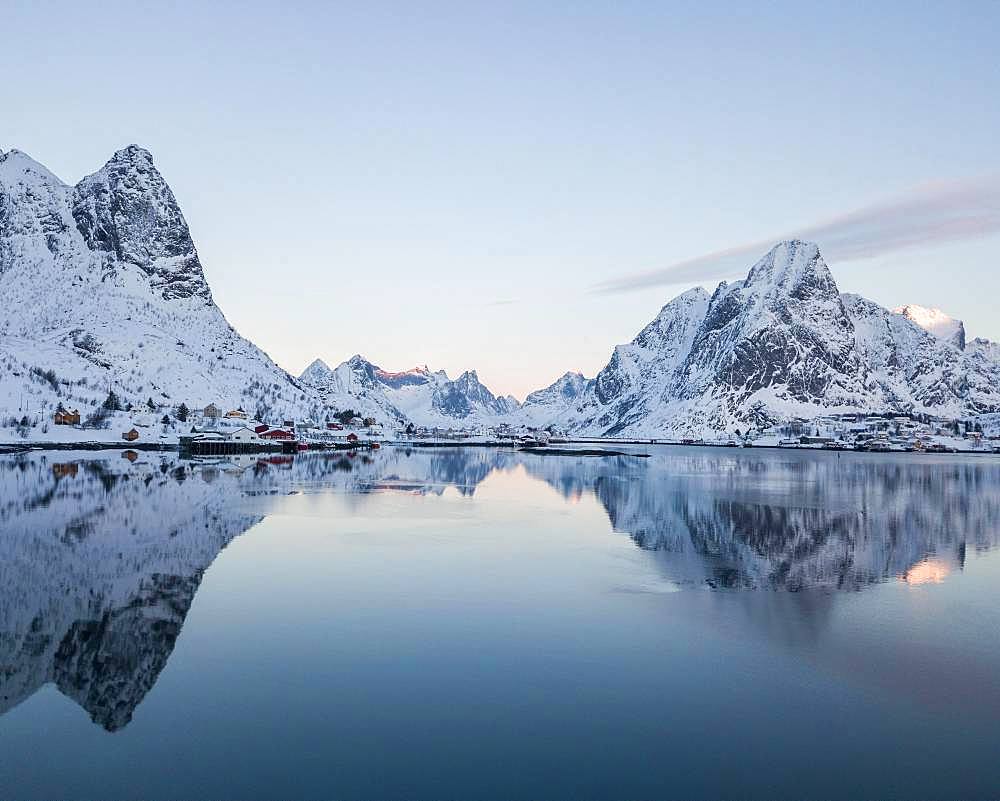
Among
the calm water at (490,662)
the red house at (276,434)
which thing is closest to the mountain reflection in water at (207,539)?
the calm water at (490,662)

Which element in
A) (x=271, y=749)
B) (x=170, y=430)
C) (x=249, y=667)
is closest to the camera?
(x=271, y=749)

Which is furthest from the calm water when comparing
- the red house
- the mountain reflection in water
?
the red house

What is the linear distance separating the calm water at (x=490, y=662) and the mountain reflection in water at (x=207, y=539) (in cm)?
20

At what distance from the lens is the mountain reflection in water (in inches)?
858

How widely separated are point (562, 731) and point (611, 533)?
104 ft

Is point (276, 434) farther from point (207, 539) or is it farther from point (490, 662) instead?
point (490, 662)

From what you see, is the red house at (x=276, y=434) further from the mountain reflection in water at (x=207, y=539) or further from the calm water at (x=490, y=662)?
the calm water at (x=490, y=662)

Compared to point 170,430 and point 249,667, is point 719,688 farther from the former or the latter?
point 170,430

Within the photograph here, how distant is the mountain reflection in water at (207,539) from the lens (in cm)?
2178

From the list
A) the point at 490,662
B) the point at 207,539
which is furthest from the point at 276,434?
the point at 490,662

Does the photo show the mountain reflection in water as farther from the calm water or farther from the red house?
the red house

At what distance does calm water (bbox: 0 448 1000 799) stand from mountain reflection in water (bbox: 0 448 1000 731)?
0.20m

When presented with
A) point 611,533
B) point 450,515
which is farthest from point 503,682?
point 450,515

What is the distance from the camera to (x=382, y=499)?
66938 millimetres
